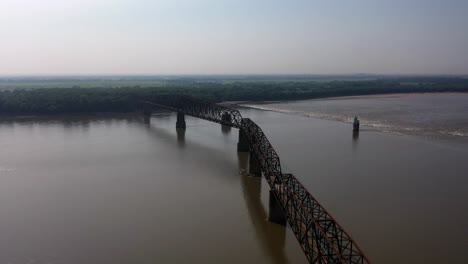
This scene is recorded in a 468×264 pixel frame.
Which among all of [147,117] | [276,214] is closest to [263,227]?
[276,214]

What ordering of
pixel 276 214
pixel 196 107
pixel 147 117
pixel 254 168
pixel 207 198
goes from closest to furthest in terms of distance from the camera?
pixel 276 214 → pixel 207 198 → pixel 254 168 → pixel 196 107 → pixel 147 117

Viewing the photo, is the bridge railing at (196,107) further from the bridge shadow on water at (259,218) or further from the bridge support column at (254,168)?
the bridge support column at (254,168)

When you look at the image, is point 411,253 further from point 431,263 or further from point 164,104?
point 164,104

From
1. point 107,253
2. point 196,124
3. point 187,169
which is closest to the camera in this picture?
point 107,253

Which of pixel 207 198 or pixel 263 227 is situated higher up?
pixel 207 198

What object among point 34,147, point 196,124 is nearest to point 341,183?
point 34,147

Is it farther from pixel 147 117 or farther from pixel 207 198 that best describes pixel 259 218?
pixel 147 117

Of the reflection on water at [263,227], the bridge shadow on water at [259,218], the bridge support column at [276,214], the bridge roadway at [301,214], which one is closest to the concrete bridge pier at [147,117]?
the bridge shadow on water at [259,218]

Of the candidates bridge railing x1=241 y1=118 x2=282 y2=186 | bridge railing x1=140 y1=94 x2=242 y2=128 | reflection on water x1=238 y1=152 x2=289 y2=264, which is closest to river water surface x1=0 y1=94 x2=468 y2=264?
reflection on water x1=238 y1=152 x2=289 y2=264
